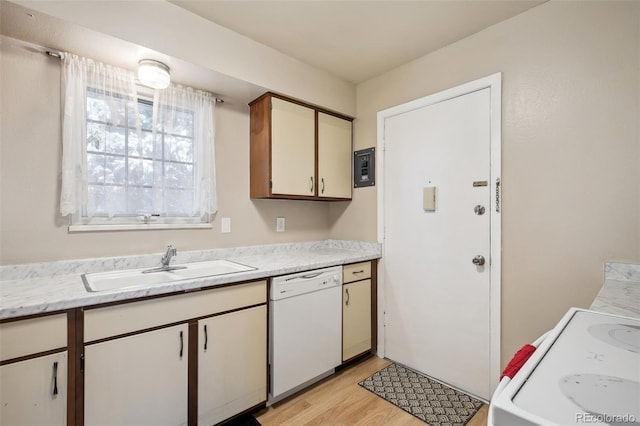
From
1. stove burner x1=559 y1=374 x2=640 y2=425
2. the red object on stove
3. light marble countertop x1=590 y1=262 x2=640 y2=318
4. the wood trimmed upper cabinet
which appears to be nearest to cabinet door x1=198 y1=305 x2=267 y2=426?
the wood trimmed upper cabinet

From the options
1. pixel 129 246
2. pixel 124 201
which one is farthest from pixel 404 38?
pixel 129 246

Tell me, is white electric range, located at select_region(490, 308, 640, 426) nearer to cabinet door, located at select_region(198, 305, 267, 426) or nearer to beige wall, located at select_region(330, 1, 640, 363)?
beige wall, located at select_region(330, 1, 640, 363)

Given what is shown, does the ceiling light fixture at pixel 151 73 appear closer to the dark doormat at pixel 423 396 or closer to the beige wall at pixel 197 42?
the beige wall at pixel 197 42

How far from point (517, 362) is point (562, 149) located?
151cm

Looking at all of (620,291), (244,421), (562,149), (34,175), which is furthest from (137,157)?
(620,291)

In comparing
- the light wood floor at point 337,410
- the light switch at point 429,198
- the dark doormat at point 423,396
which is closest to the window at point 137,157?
the light wood floor at point 337,410

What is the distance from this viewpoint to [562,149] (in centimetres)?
165

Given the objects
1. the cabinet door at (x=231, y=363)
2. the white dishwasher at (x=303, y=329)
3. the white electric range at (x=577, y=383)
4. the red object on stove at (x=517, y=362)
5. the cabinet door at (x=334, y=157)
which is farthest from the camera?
the cabinet door at (x=334, y=157)

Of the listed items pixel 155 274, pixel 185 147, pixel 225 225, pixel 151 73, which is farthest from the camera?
pixel 225 225

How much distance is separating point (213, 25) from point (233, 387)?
219cm

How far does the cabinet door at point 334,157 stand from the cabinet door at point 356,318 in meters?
0.84

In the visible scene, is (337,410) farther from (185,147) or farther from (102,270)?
(185,147)

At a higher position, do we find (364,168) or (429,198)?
(364,168)

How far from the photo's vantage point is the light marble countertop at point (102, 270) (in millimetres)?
1166
